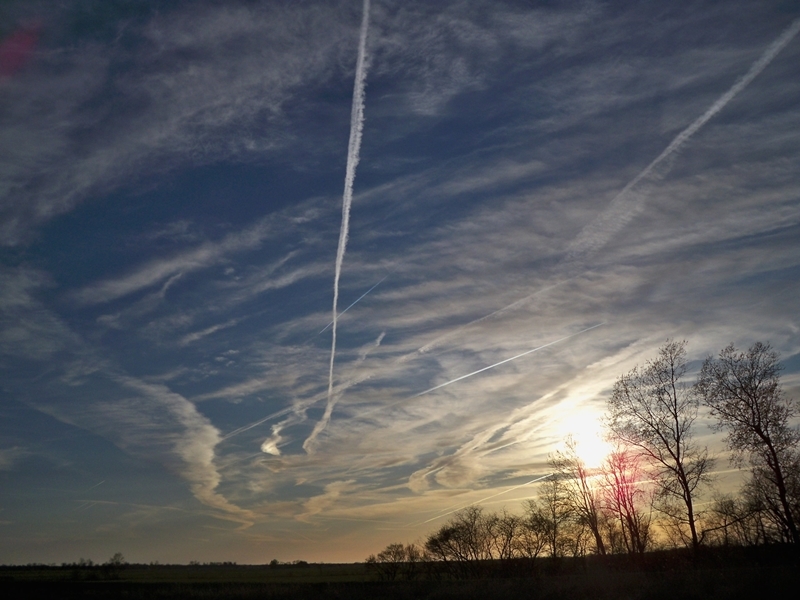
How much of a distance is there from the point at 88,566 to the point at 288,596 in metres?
95.4

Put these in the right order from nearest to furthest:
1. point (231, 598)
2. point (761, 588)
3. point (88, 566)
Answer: point (761, 588) < point (231, 598) < point (88, 566)

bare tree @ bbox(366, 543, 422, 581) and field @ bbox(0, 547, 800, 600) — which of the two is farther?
bare tree @ bbox(366, 543, 422, 581)

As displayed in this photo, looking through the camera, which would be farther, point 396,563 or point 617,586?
point 396,563

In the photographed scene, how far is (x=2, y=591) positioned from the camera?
5553cm

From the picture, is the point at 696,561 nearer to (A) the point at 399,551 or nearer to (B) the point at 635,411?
(B) the point at 635,411

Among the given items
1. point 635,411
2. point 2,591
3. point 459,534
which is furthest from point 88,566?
point 635,411

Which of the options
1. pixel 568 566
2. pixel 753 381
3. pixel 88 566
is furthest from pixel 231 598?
pixel 88 566

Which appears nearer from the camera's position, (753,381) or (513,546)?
(753,381)

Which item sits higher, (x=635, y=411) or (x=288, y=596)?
(x=635, y=411)

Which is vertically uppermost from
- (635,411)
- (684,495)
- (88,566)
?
(635,411)

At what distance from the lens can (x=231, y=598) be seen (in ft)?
161

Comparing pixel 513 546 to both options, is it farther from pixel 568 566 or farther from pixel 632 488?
pixel 632 488

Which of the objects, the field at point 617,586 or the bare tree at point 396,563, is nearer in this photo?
the field at point 617,586

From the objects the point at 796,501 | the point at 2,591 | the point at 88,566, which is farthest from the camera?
the point at 88,566
